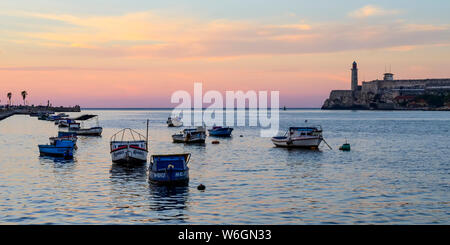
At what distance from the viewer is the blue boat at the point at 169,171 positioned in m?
34.8

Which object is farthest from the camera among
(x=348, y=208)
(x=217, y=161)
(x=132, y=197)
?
(x=217, y=161)

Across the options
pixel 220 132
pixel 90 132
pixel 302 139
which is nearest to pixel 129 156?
pixel 302 139

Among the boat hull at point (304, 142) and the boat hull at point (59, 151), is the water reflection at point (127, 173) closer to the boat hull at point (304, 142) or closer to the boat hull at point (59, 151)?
the boat hull at point (59, 151)

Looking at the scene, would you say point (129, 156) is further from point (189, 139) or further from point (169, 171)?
point (189, 139)

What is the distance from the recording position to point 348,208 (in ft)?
91.3

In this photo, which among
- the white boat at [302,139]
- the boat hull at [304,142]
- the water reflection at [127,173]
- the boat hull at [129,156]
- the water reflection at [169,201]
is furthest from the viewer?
the white boat at [302,139]

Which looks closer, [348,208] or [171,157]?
[348,208]

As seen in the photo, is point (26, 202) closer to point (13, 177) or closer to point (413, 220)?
point (13, 177)

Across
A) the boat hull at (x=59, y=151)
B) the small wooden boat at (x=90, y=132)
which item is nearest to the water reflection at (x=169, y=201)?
the boat hull at (x=59, y=151)

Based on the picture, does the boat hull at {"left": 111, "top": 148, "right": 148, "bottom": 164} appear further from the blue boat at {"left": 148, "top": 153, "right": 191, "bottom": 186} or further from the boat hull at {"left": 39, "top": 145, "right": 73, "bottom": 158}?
the blue boat at {"left": 148, "top": 153, "right": 191, "bottom": 186}

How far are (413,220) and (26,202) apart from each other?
72.4ft

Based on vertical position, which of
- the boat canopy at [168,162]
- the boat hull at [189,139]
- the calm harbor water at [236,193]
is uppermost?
the boat canopy at [168,162]
